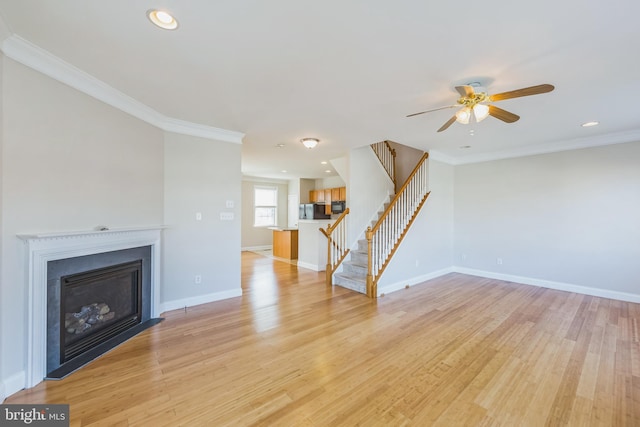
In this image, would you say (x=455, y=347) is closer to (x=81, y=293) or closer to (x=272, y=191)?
(x=81, y=293)

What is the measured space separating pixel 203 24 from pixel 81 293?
262 cm

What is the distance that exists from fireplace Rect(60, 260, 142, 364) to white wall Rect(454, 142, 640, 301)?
20.0 ft

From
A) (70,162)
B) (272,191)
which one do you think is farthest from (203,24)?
(272,191)

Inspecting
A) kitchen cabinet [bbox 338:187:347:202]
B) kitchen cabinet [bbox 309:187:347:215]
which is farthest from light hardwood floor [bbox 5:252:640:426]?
kitchen cabinet [bbox 309:187:347:215]

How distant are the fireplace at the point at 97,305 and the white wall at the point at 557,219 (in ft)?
20.0

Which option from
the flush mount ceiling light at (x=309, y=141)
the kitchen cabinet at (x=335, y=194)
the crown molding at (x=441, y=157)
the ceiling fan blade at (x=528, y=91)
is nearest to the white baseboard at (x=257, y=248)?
the kitchen cabinet at (x=335, y=194)

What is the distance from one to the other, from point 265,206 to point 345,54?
25.8 ft

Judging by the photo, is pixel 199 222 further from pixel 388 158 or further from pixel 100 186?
pixel 388 158

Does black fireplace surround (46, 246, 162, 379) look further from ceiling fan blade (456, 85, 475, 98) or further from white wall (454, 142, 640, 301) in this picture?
white wall (454, 142, 640, 301)

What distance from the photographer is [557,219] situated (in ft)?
15.2

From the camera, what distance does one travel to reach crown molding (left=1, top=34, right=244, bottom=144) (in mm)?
1902

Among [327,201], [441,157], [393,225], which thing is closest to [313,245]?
[393,225]

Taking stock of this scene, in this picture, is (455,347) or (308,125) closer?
(455,347)

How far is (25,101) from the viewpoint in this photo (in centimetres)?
198
